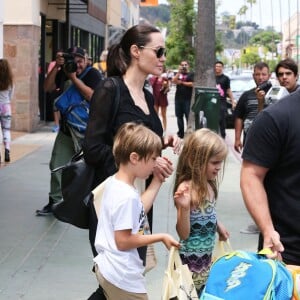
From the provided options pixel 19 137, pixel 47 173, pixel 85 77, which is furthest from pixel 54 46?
pixel 85 77

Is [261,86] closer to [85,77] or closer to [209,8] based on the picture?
[85,77]

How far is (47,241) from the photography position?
721 centimetres

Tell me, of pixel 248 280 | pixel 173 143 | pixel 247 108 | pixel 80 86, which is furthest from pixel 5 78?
pixel 248 280

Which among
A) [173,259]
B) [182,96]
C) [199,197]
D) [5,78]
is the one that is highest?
[5,78]

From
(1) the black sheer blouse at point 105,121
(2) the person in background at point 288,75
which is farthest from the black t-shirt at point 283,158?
(2) the person in background at point 288,75

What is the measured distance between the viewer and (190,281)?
12.0 ft

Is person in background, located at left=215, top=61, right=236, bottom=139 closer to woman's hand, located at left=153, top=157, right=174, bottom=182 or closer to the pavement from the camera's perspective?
the pavement

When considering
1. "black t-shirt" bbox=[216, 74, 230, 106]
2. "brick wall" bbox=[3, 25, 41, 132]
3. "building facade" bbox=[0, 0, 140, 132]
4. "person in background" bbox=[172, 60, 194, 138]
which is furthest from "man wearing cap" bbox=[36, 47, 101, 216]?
"person in background" bbox=[172, 60, 194, 138]

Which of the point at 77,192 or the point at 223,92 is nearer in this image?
the point at 77,192

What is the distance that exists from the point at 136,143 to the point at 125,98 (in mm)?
599

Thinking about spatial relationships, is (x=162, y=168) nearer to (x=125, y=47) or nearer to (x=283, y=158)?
(x=283, y=158)

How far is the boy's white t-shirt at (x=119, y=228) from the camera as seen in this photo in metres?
3.64

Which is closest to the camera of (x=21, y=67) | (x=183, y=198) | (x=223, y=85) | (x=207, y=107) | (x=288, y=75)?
(x=183, y=198)

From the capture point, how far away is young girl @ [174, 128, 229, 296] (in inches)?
154
